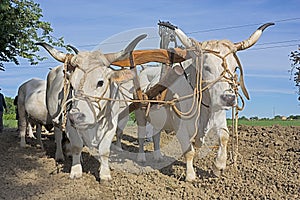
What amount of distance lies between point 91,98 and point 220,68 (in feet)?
5.90

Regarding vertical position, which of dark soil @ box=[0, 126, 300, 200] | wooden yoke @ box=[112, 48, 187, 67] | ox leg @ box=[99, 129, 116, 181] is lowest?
dark soil @ box=[0, 126, 300, 200]

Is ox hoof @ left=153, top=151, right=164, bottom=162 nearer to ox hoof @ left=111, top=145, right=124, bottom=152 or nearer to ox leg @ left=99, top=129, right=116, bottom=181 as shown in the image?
ox hoof @ left=111, top=145, right=124, bottom=152

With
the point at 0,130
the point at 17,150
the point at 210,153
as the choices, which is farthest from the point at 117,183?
the point at 0,130

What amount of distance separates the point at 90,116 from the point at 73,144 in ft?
3.05

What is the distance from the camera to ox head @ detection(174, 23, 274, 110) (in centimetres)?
576

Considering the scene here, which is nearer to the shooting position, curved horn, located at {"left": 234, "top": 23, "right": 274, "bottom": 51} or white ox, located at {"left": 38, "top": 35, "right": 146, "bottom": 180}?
white ox, located at {"left": 38, "top": 35, "right": 146, "bottom": 180}

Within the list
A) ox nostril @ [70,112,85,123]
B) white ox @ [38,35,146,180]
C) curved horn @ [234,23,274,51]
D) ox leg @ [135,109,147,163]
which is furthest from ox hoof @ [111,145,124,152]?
curved horn @ [234,23,274,51]

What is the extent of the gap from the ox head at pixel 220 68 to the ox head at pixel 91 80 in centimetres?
Result: 90

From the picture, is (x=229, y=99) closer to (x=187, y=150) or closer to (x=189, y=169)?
(x=187, y=150)

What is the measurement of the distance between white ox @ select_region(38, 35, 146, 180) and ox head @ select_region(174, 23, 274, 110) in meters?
0.91

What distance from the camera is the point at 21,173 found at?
7168 millimetres

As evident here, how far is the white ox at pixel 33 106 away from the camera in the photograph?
368 inches

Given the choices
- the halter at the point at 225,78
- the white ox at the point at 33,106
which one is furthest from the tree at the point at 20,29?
the halter at the point at 225,78

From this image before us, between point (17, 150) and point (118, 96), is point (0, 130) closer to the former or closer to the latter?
point (17, 150)
